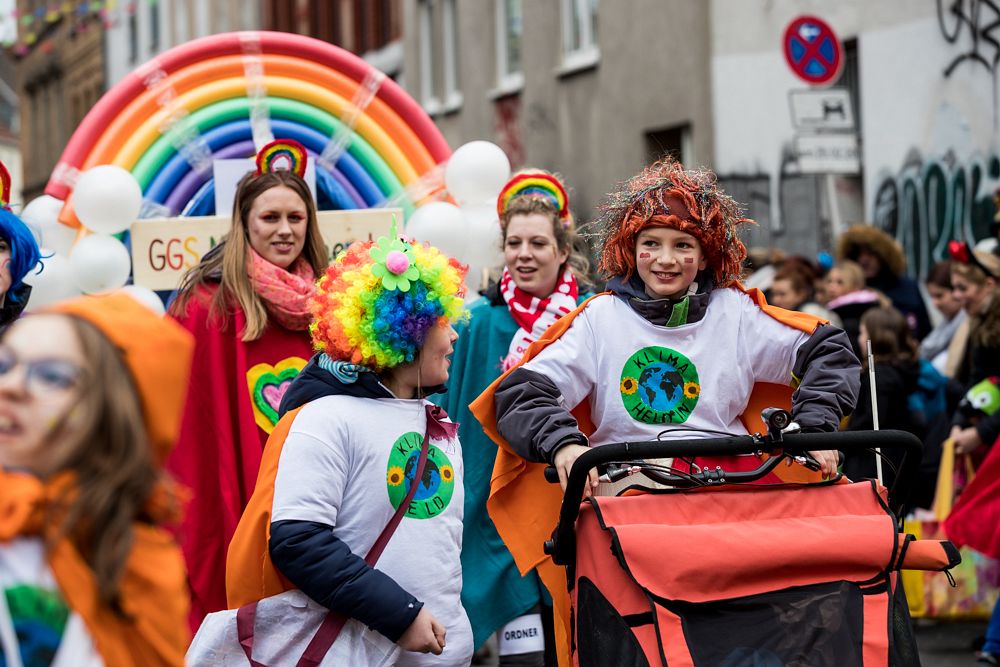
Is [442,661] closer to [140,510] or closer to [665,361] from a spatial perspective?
[665,361]

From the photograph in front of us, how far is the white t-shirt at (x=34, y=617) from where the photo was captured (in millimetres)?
2291

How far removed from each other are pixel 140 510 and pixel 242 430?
3.05 metres

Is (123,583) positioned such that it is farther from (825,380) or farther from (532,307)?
(532,307)

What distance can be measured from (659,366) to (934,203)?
10.0 m

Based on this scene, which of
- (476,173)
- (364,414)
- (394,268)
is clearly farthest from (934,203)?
(364,414)

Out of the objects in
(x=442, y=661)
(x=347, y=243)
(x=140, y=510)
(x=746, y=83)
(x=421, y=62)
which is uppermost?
(x=421, y=62)

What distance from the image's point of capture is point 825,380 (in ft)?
13.5

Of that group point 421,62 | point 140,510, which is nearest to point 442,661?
point 140,510

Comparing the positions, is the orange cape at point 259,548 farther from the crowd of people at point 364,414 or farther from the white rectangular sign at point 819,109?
the white rectangular sign at point 819,109

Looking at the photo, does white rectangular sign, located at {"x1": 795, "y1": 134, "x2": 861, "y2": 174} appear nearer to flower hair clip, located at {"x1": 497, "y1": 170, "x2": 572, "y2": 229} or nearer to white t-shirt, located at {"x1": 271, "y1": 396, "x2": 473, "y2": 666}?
flower hair clip, located at {"x1": 497, "y1": 170, "x2": 572, "y2": 229}

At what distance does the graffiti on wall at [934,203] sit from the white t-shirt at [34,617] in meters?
11.7

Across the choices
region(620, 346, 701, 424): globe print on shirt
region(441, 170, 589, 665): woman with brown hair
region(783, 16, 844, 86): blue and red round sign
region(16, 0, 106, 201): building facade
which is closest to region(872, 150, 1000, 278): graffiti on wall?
region(783, 16, 844, 86): blue and red round sign

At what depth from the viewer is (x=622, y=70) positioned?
62.3ft

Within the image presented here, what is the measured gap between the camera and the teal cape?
5.78m
